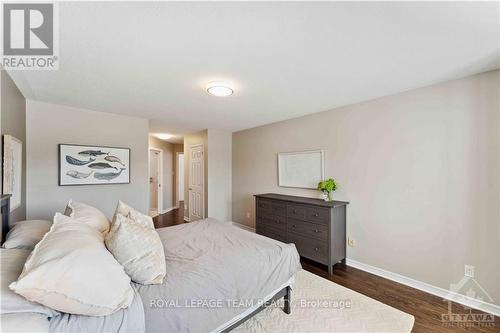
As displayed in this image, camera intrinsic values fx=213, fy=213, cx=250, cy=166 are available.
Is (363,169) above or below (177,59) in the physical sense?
below

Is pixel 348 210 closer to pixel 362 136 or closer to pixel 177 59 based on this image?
pixel 362 136

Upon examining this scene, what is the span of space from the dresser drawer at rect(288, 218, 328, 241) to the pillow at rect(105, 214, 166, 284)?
2.15m

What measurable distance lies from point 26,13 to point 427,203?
12.6 ft

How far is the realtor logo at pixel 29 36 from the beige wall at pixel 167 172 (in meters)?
4.72

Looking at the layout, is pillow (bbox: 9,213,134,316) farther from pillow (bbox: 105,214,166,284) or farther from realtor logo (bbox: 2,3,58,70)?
realtor logo (bbox: 2,3,58,70)

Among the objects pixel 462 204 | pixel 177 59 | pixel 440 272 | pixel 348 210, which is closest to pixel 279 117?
pixel 348 210

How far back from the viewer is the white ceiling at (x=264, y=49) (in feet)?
4.25

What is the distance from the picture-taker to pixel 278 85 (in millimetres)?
2402

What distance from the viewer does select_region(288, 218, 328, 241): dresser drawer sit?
2898 millimetres

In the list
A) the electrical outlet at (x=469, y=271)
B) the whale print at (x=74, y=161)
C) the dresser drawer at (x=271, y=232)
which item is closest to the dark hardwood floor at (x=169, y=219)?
the whale print at (x=74, y=161)

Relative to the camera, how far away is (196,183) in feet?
17.4

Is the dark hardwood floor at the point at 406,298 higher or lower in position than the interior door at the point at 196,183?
lower

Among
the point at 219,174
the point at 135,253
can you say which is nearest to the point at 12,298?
the point at 135,253

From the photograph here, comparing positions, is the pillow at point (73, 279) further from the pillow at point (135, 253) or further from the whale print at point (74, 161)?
the whale print at point (74, 161)
